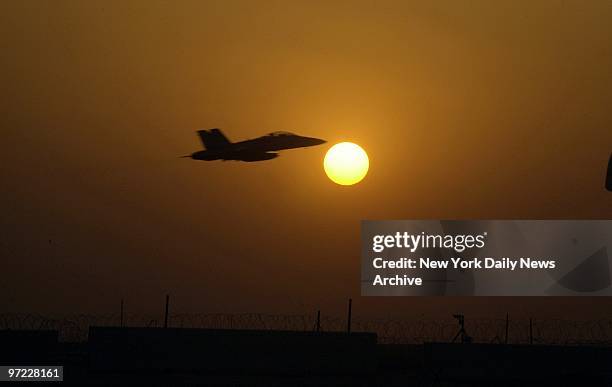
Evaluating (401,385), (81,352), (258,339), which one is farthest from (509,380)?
(81,352)

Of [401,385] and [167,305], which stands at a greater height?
[167,305]

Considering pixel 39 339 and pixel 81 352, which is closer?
pixel 39 339

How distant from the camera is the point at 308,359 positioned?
1695 cm

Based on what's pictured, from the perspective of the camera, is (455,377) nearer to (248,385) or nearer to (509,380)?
(509,380)

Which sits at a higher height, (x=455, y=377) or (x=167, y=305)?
(x=167, y=305)

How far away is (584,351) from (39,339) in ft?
38.1

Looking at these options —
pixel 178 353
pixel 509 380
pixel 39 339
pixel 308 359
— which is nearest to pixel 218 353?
pixel 178 353

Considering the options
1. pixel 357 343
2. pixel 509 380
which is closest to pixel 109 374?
pixel 357 343

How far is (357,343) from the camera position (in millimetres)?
17062

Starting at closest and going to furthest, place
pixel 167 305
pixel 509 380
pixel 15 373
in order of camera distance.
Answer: pixel 15 373
pixel 509 380
pixel 167 305

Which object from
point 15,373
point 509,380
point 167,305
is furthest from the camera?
point 167,305

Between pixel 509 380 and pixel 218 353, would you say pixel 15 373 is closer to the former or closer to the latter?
pixel 218 353

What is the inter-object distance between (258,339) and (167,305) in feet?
9.01

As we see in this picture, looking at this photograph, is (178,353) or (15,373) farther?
(178,353)
